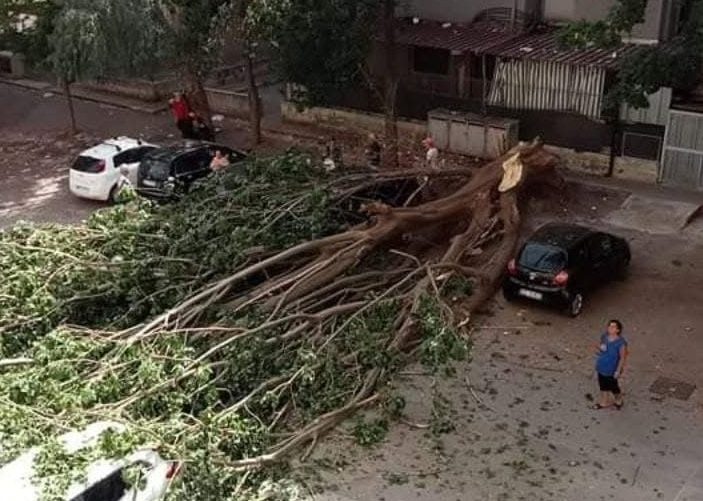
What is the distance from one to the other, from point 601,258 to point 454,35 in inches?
392

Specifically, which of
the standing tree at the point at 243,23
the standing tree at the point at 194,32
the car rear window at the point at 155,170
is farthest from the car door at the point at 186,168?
the standing tree at the point at 194,32

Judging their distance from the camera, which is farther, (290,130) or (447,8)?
(290,130)

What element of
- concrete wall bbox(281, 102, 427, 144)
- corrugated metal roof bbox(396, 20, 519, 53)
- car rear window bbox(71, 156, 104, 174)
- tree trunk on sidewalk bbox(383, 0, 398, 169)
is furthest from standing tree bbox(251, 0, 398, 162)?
car rear window bbox(71, 156, 104, 174)

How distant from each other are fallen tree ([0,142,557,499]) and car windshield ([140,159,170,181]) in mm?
3724

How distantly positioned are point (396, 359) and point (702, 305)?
628cm

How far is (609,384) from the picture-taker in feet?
44.6

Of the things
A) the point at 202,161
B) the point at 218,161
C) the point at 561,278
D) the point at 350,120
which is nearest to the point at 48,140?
the point at 202,161

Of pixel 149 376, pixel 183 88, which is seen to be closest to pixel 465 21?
pixel 183 88

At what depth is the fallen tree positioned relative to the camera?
448 inches

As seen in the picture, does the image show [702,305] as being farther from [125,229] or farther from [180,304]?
[125,229]

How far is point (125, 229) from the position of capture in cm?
1636

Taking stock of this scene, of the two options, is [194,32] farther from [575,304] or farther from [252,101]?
[575,304]

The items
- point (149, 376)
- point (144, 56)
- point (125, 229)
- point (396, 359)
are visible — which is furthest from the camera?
point (144, 56)

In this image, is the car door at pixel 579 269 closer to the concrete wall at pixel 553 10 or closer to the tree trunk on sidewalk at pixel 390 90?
the tree trunk on sidewalk at pixel 390 90
